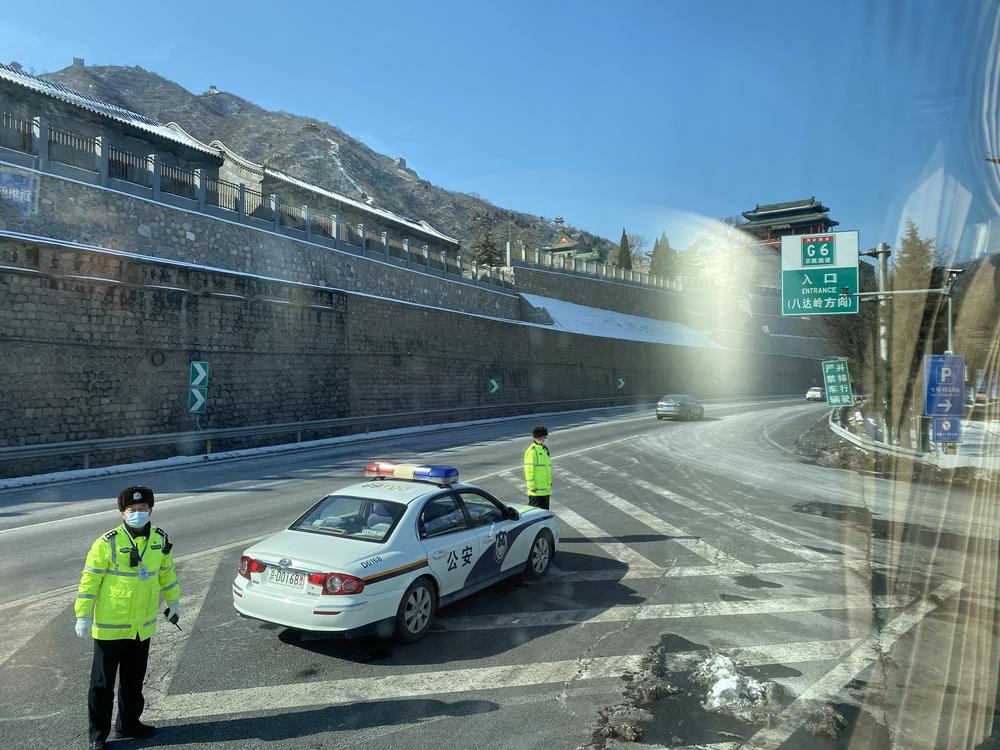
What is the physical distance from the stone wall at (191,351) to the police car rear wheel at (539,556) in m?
15.2

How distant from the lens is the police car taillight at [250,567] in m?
5.88

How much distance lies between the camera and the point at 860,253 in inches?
747

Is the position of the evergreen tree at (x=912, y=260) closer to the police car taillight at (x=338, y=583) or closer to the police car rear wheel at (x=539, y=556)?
the police car rear wheel at (x=539, y=556)

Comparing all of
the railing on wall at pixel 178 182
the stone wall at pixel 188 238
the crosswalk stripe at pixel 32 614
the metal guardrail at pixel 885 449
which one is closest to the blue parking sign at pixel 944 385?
the metal guardrail at pixel 885 449

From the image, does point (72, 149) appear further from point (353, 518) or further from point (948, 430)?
point (948, 430)

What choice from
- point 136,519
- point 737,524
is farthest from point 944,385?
point 136,519

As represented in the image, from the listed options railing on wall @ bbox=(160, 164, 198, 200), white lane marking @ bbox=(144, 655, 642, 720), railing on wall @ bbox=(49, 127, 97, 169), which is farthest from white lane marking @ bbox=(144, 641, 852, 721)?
railing on wall @ bbox=(160, 164, 198, 200)

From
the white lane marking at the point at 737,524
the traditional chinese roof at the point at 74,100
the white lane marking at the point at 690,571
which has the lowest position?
the white lane marking at the point at 737,524

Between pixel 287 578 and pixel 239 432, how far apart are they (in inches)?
726

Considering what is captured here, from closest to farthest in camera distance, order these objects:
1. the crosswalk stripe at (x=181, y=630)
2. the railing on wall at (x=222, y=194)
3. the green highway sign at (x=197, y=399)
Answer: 1. the crosswalk stripe at (x=181, y=630)
2. the green highway sign at (x=197, y=399)
3. the railing on wall at (x=222, y=194)

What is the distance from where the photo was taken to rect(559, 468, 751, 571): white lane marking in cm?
920

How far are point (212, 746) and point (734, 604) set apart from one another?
5.36 m

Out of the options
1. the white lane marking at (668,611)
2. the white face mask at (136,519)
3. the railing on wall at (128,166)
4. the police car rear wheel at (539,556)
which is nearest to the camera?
the white face mask at (136,519)

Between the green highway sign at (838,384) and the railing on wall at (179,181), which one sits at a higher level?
the railing on wall at (179,181)
